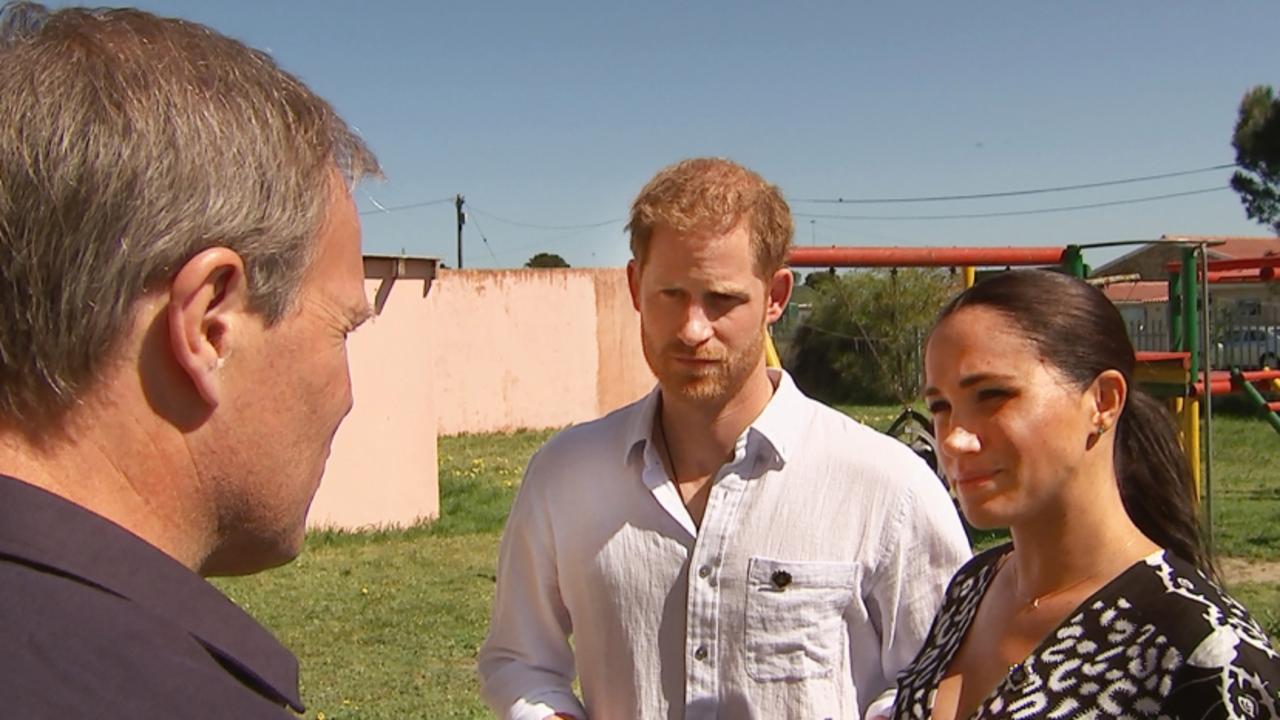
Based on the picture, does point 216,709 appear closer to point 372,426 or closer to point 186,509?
point 186,509

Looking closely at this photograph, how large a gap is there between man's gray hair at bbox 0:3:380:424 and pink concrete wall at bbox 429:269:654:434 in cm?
1934

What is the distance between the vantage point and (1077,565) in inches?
77.4

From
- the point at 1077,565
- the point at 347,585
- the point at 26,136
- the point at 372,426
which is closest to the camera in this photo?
the point at 26,136

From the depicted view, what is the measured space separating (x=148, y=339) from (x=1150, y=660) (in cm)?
138

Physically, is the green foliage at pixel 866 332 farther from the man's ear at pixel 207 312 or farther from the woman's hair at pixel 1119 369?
the man's ear at pixel 207 312

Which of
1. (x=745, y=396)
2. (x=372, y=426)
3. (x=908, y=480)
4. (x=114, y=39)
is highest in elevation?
(x=114, y=39)

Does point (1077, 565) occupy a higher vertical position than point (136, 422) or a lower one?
lower

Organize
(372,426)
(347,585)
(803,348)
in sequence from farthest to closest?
(803,348)
(372,426)
(347,585)

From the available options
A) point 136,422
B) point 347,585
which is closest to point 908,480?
point 136,422

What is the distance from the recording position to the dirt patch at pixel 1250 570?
792cm

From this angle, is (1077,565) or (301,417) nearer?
(301,417)

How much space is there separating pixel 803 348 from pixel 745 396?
2259 cm

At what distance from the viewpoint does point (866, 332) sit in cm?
2283

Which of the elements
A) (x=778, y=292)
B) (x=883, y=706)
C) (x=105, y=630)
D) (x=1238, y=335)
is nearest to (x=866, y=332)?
(x=1238, y=335)
